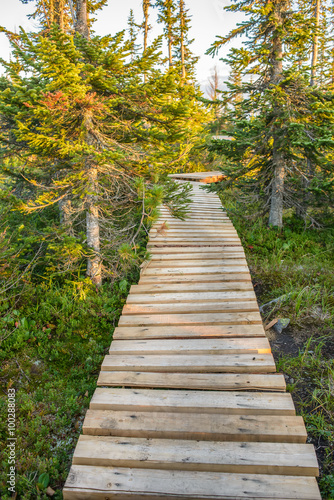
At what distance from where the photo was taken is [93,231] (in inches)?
228

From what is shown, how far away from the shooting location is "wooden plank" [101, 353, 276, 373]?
3.55 metres

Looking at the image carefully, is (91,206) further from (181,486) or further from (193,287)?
(181,486)

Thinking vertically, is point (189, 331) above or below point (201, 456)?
above

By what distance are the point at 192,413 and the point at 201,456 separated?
45 cm

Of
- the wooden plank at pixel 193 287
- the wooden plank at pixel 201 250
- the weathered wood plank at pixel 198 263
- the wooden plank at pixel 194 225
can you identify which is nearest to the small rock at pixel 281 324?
the wooden plank at pixel 193 287

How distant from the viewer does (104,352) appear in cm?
484

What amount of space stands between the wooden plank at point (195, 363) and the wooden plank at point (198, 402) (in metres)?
0.32

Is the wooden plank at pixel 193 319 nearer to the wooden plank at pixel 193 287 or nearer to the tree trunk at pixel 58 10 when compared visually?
the wooden plank at pixel 193 287

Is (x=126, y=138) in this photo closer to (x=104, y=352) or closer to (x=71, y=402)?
(x=104, y=352)

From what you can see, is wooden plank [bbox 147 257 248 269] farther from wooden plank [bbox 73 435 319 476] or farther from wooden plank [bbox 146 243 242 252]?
wooden plank [bbox 73 435 319 476]

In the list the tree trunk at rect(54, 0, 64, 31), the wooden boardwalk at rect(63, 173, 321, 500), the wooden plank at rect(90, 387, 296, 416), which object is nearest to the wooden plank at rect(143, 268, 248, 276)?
the wooden boardwalk at rect(63, 173, 321, 500)

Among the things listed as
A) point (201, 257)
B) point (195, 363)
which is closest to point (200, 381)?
point (195, 363)

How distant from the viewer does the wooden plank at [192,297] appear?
483 centimetres

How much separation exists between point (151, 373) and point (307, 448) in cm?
179
